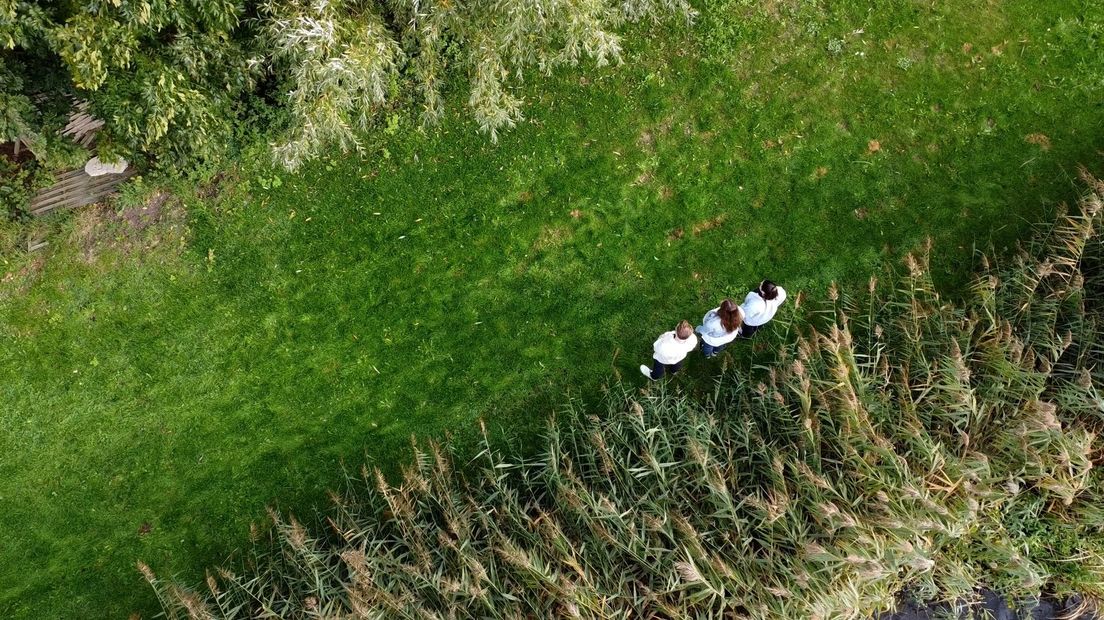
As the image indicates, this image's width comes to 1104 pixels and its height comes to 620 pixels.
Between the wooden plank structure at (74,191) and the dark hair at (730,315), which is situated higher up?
the wooden plank structure at (74,191)

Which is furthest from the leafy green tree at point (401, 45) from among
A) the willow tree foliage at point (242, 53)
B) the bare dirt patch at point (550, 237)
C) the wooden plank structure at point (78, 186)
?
the wooden plank structure at point (78, 186)

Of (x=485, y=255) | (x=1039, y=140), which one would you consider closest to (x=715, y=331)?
(x=485, y=255)

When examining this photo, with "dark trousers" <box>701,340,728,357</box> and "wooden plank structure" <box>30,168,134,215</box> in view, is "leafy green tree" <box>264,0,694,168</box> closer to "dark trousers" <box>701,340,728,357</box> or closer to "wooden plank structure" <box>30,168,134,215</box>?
"wooden plank structure" <box>30,168,134,215</box>

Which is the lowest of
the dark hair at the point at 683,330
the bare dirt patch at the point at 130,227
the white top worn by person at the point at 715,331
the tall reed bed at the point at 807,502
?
the tall reed bed at the point at 807,502

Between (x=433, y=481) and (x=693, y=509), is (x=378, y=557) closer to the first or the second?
(x=433, y=481)

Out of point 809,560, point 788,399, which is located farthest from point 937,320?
point 809,560

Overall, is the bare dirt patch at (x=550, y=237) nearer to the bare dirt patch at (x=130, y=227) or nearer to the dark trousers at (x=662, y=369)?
the dark trousers at (x=662, y=369)

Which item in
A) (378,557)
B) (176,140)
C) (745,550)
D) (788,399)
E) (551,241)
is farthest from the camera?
(551,241)
